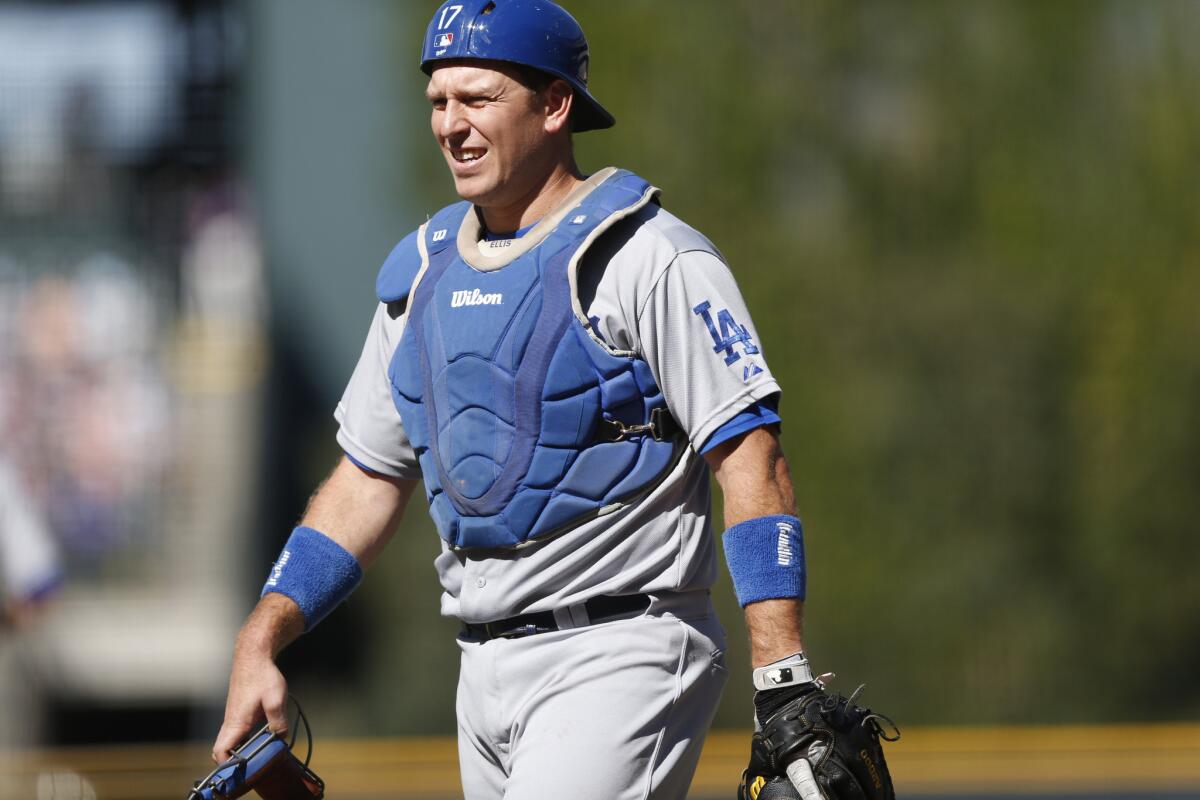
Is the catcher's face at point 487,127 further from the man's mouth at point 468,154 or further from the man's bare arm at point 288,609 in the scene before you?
A: the man's bare arm at point 288,609

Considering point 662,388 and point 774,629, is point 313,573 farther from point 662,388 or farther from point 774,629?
point 774,629

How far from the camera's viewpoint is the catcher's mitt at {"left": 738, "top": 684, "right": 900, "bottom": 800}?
10.4 feet

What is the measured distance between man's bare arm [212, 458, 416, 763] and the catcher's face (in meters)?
0.72

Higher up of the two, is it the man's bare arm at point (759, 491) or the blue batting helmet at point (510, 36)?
the blue batting helmet at point (510, 36)

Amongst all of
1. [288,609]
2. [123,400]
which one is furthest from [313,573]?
[123,400]

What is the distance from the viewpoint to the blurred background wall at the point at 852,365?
54.1 feet

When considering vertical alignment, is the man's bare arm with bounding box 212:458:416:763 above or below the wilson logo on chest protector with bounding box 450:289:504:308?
below

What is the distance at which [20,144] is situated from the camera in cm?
1845

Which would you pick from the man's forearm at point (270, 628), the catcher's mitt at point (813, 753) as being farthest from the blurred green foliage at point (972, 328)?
the catcher's mitt at point (813, 753)

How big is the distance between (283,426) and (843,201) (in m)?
6.33

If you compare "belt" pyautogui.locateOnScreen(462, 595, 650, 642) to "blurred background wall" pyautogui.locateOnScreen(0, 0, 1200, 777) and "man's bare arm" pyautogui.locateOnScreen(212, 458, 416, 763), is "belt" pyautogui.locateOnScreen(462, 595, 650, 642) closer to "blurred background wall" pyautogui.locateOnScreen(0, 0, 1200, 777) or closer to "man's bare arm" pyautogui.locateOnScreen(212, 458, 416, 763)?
"man's bare arm" pyautogui.locateOnScreen(212, 458, 416, 763)

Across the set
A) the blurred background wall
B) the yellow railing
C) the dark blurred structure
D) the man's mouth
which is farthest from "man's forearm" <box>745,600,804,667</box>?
the blurred background wall

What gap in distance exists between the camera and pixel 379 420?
396 centimetres

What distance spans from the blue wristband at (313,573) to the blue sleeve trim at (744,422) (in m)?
0.91
